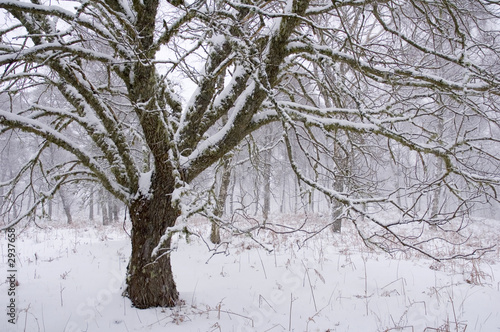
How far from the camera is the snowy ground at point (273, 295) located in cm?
302

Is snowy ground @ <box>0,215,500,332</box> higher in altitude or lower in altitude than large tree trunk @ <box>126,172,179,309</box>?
lower

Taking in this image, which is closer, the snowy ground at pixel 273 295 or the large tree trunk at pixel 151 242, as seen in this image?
the snowy ground at pixel 273 295

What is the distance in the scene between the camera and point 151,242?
10.5 feet

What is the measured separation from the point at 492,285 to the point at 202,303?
3940 millimetres

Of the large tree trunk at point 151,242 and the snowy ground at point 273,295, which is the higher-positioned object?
the large tree trunk at point 151,242

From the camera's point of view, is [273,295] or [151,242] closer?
[151,242]

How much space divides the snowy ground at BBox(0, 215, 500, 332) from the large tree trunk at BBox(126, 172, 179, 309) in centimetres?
16

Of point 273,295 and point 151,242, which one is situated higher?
point 151,242

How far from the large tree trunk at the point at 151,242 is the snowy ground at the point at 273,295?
16 centimetres

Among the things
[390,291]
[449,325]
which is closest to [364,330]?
[449,325]

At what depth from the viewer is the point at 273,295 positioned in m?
3.85

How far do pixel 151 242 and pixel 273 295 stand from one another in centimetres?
184

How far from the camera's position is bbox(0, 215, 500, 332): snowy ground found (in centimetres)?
302

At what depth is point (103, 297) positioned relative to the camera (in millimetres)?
3539
